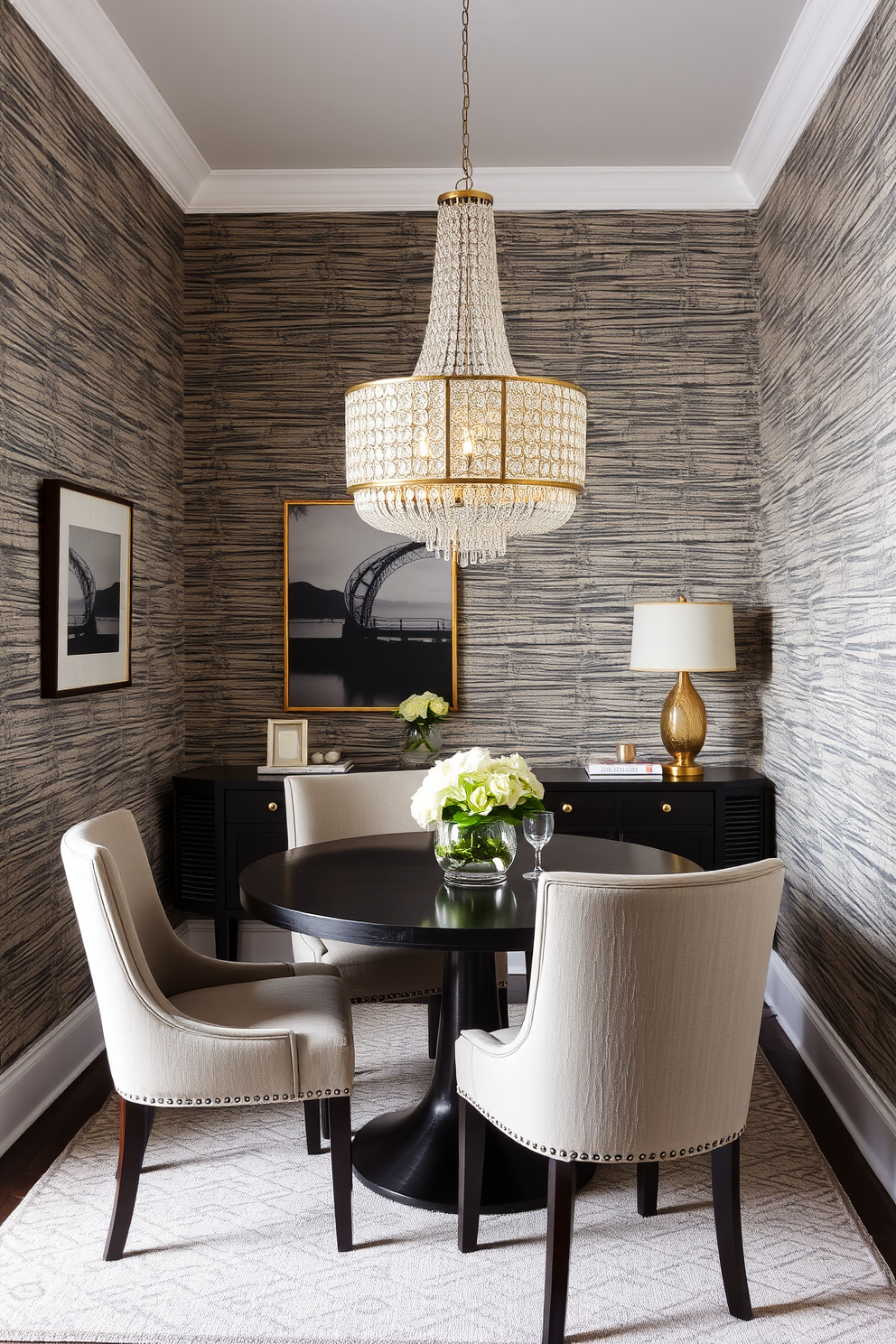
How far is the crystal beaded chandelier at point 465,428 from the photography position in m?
2.49

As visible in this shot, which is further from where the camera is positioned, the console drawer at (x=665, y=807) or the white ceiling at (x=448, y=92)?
the console drawer at (x=665, y=807)

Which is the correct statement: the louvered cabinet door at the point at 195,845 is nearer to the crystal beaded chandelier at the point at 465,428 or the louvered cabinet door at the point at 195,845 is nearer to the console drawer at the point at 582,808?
the console drawer at the point at 582,808

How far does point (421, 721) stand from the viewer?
161 inches

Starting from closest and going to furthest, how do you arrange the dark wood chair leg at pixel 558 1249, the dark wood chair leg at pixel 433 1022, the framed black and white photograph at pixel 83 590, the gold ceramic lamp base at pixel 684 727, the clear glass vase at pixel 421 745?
the dark wood chair leg at pixel 558 1249 < the framed black and white photograph at pixel 83 590 < the dark wood chair leg at pixel 433 1022 < the gold ceramic lamp base at pixel 684 727 < the clear glass vase at pixel 421 745

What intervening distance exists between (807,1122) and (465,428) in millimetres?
2053

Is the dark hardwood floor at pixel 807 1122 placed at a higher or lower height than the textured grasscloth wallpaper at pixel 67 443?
lower

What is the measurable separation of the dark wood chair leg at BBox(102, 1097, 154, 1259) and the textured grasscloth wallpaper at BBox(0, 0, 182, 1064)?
0.71m

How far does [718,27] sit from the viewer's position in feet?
10.5

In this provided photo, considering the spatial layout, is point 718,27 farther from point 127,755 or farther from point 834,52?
point 127,755

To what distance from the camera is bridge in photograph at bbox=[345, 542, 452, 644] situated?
14.2 ft

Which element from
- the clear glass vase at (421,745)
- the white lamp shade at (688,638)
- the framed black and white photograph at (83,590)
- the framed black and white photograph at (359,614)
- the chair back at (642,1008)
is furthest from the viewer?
the framed black and white photograph at (359,614)

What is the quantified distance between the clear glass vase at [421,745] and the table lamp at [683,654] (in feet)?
2.63

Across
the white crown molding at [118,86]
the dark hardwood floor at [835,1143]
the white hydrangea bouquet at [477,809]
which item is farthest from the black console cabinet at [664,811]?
the white crown molding at [118,86]

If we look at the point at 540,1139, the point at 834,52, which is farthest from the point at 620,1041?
the point at 834,52
